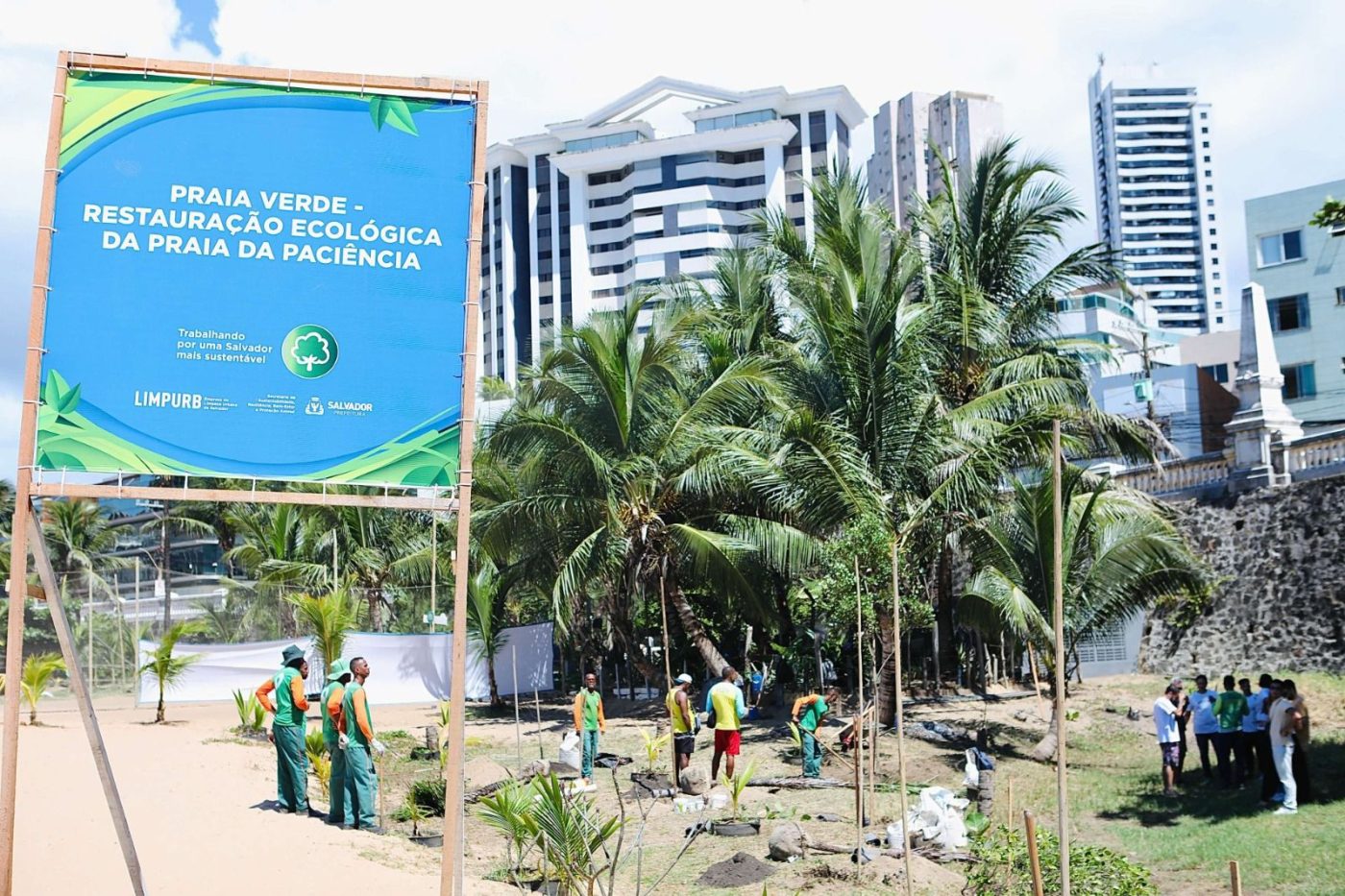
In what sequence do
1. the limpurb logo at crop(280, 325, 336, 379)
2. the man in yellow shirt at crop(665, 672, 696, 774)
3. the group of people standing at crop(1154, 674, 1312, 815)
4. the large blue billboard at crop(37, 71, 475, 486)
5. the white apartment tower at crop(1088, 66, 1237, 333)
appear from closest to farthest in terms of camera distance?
the large blue billboard at crop(37, 71, 475, 486), the limpurb logo at crop(280, 325, 336, 379), the group of people standing at crop(1154, 674, 1312, 815), the man in yellow shirt at crop(665, 672, 696, 774), the white apartment tower at crop(1088, 66, 1237, 333)

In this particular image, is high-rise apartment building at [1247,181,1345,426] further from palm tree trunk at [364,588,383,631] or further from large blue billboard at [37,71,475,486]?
large blue billboard at [37,71,475,486]

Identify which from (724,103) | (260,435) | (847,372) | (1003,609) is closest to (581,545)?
(847,372)

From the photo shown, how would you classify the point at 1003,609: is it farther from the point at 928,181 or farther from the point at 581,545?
the point at 928,181

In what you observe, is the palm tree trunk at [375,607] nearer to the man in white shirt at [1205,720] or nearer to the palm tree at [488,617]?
the palm tree at [488,617]

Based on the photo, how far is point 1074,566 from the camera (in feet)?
53.0

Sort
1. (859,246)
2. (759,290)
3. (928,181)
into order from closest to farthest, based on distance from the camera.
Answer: (859,246) → (759,290) → (928,181)

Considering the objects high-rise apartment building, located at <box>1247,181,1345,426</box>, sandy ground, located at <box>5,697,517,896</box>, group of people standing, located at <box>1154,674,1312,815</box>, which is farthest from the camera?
high-rise apartment building, located at <box>1247,181,1345,426</box>

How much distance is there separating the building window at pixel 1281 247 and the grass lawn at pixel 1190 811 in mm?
19010

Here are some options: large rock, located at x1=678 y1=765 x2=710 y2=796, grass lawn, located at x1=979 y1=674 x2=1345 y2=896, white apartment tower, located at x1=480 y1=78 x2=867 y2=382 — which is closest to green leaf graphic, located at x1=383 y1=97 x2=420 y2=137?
large rock, located at x1=678 y1=765 x2=710 y2=796

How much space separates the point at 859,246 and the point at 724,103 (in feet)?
215

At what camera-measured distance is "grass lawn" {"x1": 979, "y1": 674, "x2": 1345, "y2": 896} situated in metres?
9.84

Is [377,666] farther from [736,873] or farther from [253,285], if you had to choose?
[253,285]

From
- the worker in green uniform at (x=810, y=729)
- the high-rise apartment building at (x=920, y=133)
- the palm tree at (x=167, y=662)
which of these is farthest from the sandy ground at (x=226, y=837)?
the high-rise apartment building at (x=920, y=133)

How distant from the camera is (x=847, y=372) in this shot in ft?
55.2
